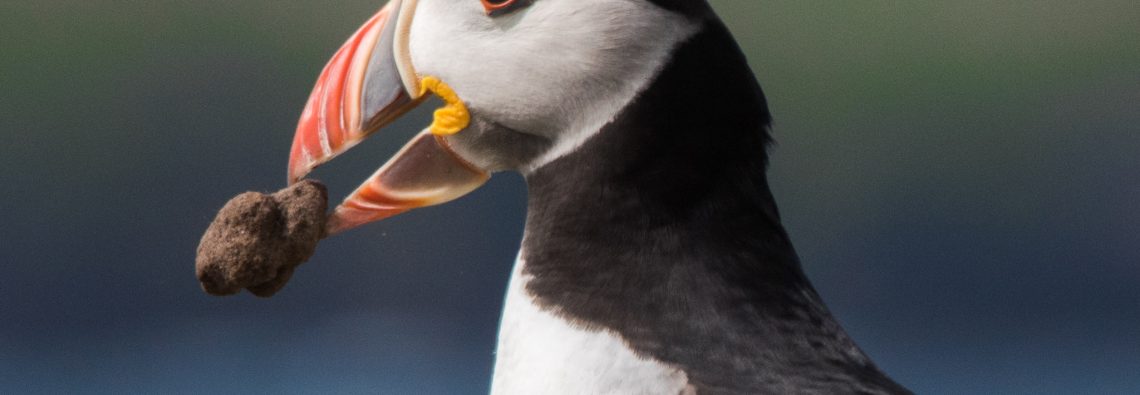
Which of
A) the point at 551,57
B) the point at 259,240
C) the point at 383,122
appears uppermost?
the point at 551,57

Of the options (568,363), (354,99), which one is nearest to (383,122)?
(354,99)

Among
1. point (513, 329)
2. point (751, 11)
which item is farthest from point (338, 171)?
point (513, 329)

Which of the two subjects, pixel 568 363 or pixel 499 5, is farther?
pixel 499 5

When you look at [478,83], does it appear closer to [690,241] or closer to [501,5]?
[501,5]

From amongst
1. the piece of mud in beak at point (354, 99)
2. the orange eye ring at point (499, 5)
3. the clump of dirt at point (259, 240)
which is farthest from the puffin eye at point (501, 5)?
the clump of dirt at point (259, 240)

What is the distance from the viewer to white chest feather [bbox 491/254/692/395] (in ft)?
4.03

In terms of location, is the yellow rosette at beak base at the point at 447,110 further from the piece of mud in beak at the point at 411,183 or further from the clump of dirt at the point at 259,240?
the clump of dirt at the point at 259,240

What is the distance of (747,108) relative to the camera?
137cm

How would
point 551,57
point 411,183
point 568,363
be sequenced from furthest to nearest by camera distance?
1. point 411,183
2. point 551,57
3. point 568,363

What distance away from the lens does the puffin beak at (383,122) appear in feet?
4.70

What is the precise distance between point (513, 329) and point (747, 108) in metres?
0.31

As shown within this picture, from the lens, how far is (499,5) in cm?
136

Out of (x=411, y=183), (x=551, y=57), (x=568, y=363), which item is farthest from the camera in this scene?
(x=411, y=183)

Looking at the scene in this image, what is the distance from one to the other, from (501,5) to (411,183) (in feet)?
0.76
